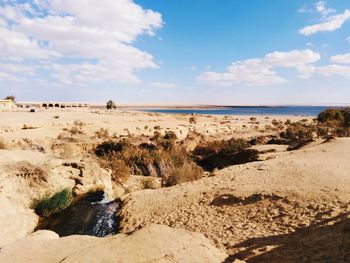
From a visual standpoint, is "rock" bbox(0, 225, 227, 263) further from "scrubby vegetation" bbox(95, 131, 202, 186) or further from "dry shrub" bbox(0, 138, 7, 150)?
"dry shrub" bbox(0, 138, 7, 150)

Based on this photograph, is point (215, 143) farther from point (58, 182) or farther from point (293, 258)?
point (293, 258)

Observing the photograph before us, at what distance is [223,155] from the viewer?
26.1 m

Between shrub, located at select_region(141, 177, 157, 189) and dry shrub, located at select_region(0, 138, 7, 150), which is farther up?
dry shrub, located at select_region(0, 138, 7, 150)

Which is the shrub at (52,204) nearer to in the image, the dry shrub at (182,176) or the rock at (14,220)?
the rock at (14,220)

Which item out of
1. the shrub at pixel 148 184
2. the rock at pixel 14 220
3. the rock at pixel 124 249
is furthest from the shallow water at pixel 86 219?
the rock at pixel 124 249

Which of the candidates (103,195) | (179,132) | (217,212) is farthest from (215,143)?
(217,212)

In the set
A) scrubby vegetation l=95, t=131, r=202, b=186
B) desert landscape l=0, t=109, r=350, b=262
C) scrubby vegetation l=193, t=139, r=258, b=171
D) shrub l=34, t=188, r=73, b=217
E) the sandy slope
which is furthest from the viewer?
scrubby vegetation l=193, t=139, r=258, b=171

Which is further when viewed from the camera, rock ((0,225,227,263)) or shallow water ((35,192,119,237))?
shallow water ((35,192,119,237))

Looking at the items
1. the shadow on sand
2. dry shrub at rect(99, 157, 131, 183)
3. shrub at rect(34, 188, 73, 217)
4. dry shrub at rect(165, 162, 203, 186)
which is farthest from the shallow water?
the shadow on sand

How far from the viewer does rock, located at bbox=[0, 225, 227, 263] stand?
7203mm

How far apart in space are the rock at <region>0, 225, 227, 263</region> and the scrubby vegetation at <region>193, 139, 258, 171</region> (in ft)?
50.6

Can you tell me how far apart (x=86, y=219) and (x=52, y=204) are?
1536 millimetres

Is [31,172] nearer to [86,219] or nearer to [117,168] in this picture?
[86,219]

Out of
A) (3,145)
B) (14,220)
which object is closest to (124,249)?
(14,220)
